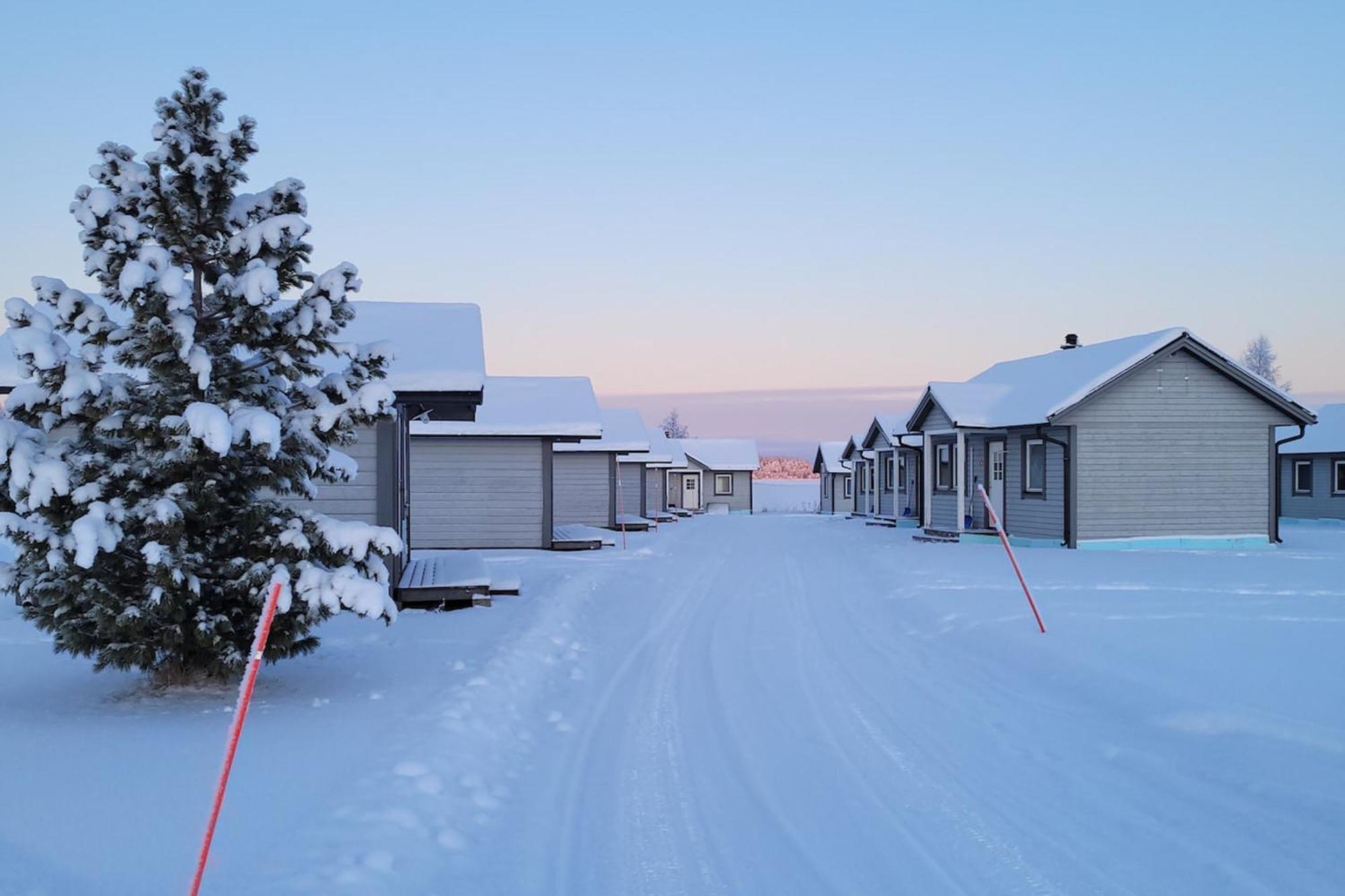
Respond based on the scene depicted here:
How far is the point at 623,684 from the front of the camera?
9.29m

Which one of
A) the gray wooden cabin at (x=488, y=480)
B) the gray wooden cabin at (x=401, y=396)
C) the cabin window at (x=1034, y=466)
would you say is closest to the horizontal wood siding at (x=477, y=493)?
the gray wooden cabin at (x=488, y=480)

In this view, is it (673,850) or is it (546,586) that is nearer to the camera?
(673,850)

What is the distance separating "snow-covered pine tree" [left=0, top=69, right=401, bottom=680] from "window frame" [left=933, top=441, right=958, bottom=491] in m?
22.9

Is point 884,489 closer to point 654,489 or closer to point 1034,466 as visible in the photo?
point 654,489

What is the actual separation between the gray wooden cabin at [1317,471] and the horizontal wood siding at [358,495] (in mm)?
33012

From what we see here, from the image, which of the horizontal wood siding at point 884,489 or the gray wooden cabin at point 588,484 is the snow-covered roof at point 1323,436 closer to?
the horizontal wood siding at point 884,489

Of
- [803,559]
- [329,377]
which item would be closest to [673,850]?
[329,377]

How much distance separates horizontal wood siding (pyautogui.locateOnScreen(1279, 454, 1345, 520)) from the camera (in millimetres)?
35031

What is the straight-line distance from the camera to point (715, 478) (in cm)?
6688

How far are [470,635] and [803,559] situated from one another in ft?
41.6

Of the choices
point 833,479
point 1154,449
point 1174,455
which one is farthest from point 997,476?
point 833,479

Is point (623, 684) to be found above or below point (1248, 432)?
below

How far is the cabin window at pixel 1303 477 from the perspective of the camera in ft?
119

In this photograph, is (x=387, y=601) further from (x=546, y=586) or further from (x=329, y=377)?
(x=546, y=586)
